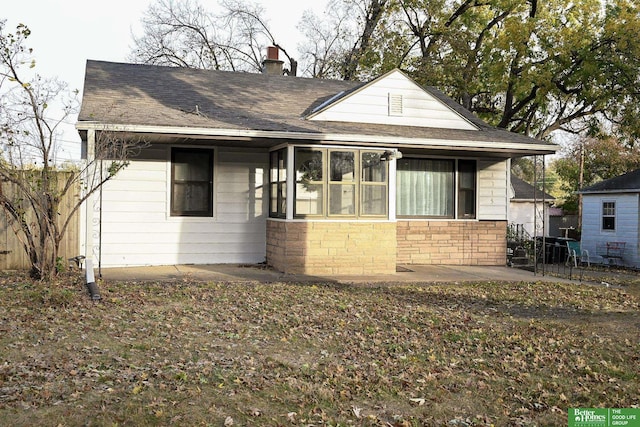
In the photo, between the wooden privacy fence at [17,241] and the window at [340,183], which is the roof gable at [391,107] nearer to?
the window at [340,183]

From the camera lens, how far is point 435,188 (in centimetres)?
1505

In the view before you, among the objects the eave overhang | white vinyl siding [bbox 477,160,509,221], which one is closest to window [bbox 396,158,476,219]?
white vinyl siding [bbox 477,160,509,221]

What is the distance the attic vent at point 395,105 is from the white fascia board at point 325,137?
133cm

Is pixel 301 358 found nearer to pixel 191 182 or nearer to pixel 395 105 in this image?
pixel 191 182

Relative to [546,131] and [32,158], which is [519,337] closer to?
[32,158]

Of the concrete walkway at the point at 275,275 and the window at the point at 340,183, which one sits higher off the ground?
the window at the point at 340,183

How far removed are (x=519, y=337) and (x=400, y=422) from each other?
321 centimetres

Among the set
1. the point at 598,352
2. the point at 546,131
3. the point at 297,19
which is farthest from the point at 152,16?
the point at 598,352

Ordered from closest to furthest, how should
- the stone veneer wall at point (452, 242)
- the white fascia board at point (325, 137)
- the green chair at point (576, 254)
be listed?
1. the white fascia board at point (325, 137)
2. the stone veneer wall at point (452, 242)
3. the green chair at point (576, 254)

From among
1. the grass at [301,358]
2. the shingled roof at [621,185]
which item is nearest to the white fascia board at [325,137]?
the grass at [301,358]

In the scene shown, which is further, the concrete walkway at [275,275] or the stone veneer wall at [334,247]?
the stone veneer wall at [334,247]

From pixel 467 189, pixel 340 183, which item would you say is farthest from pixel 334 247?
pixel 467 189

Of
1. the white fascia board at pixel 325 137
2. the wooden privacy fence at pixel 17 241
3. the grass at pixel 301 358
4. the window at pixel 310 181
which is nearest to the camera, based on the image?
the grass at pixel 301 358

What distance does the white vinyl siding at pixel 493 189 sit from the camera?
15.3 m
